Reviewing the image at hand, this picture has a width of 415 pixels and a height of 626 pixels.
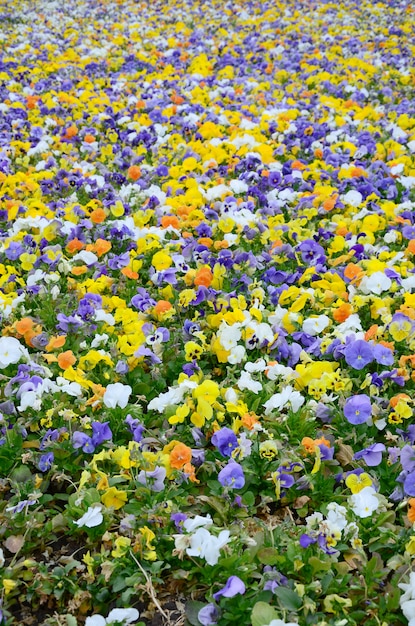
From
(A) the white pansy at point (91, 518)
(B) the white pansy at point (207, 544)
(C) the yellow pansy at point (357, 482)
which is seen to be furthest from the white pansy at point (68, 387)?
(C) the yellow pansy at point (357, 482)

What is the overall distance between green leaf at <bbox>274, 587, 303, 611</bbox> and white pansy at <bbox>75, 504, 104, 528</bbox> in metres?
0.82

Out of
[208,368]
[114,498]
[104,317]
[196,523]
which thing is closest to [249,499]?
[196,523]

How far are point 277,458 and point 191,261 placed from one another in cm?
207

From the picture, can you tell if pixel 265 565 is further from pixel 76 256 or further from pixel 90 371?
pixel 76 256

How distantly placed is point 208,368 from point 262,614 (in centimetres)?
173

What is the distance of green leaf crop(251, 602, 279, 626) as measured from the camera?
2.44 metres

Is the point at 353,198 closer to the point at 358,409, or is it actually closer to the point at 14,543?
the point at 358,409

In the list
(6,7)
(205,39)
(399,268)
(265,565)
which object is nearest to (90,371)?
(265,565)

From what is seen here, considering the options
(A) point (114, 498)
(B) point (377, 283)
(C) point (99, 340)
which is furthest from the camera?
(B) point (377, 283)

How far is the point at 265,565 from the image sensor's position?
275cm

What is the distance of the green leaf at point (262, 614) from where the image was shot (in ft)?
8.00

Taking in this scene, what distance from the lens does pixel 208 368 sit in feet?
13.1

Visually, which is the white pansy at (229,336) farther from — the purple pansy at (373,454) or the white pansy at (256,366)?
the purple pansy at (373,454)

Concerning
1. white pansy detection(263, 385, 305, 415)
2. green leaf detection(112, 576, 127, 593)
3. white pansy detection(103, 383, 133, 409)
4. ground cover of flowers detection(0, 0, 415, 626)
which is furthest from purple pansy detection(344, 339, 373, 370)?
green leaf detection(112, 576, 127, 593)
